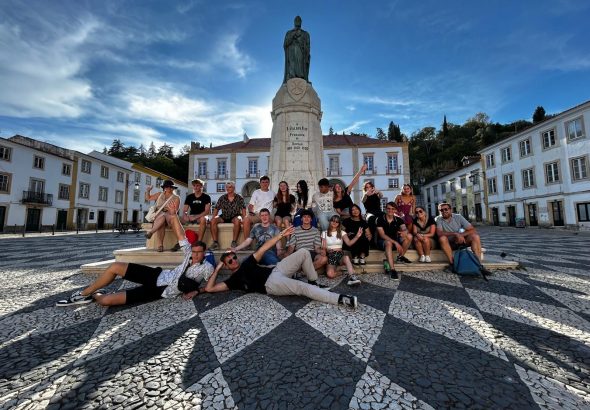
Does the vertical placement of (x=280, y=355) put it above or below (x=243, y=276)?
below

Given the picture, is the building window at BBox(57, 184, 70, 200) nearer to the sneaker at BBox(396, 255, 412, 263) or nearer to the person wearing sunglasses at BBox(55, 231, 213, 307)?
the person wearing sunglasses at BBox(55, 231, 213, 307)

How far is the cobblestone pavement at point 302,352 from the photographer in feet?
4.44

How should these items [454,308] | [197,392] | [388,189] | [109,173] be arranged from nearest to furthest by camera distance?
[197,392] → [454,308] → [109,173] → [388,189]

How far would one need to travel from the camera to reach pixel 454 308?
257cm

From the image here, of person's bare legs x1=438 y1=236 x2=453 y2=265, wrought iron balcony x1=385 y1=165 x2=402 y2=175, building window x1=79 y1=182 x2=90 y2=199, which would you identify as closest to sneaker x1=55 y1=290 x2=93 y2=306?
person's bare legs x1=438 y1=236 x2=453 y2=265

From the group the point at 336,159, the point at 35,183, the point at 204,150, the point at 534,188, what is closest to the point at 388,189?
the point at 336,159

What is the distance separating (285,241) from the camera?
4.73m

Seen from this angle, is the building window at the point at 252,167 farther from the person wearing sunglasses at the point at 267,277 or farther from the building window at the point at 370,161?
the person wearing sunglasses at the point at 267,277

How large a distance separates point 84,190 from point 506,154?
41.0 m

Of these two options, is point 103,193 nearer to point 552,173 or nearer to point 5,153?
point 5,153

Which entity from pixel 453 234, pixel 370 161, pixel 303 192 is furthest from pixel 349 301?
pixel 370 161

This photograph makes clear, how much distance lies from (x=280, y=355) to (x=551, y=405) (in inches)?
55.8

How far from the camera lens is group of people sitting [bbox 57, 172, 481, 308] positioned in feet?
9.66

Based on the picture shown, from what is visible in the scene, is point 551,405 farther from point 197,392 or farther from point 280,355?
point 197,392
